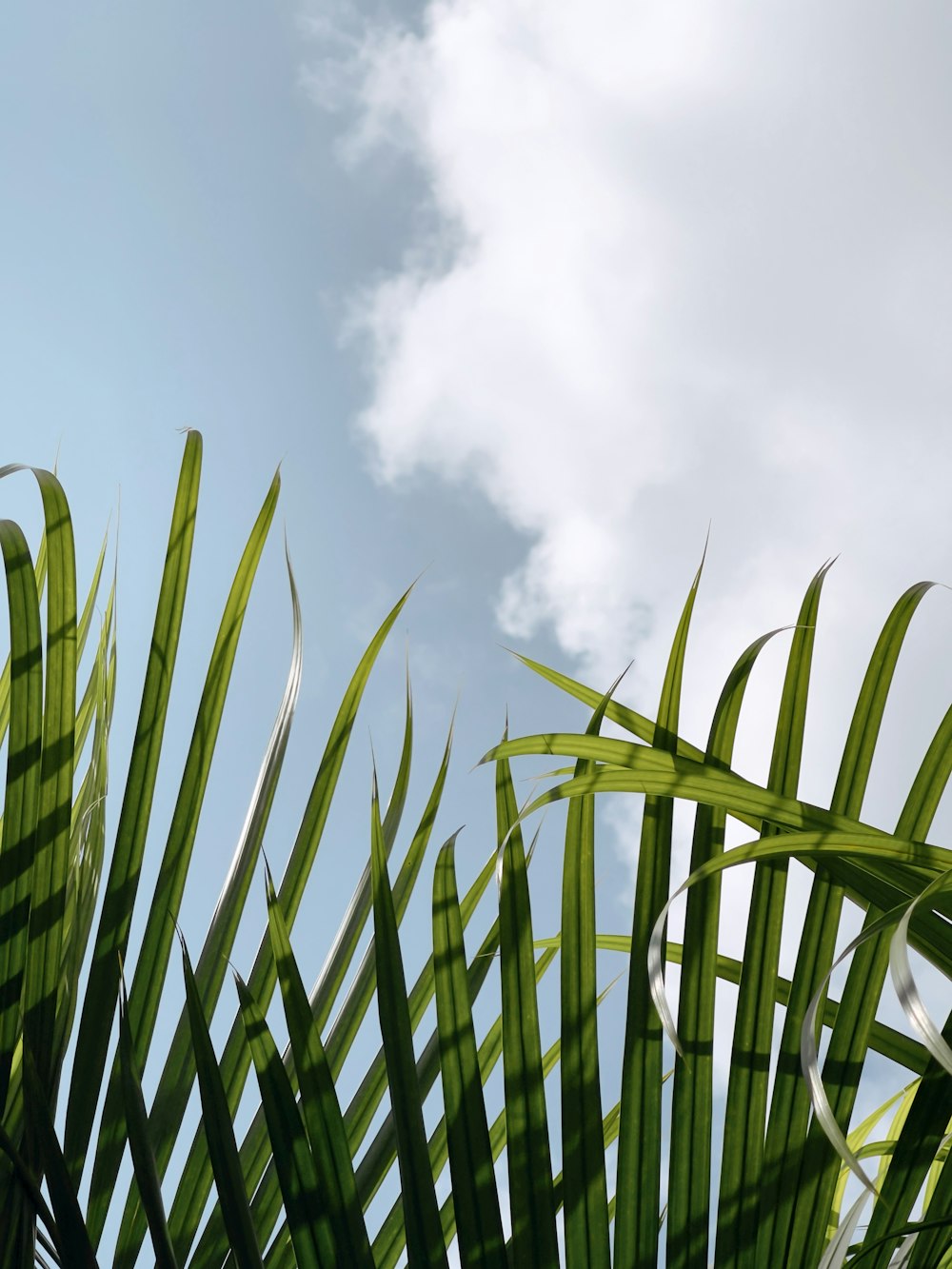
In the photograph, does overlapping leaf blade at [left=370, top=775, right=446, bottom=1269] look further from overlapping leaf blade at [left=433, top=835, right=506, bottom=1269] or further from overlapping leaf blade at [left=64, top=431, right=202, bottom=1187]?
overlapping leaf blade at [left=64, top=431, right=202, bottom=1187]

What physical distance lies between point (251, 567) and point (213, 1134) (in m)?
0.35

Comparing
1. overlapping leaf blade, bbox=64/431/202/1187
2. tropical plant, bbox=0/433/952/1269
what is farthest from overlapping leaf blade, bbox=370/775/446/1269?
overlapping leaf blade, bbox=64/431/202/1187

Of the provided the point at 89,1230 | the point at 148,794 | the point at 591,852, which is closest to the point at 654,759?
the point at 591,852

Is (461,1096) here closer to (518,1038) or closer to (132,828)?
(518,1038)

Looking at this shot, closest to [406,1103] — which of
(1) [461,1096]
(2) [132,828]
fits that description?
(1) [461,1096]

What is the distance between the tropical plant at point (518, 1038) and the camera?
A: 0.50 metres

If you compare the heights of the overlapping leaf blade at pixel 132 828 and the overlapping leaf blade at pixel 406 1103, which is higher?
the overlapping leaf blade at pixel 132 828

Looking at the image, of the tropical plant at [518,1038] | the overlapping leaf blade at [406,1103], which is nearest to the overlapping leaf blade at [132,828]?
the tropical plant at [518,1038]

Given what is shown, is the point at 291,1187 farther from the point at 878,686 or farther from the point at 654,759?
the point at 878,686

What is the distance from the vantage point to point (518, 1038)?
542 millimetres

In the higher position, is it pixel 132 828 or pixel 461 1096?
pixel 132 828

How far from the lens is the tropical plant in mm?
501

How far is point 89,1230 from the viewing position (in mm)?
588

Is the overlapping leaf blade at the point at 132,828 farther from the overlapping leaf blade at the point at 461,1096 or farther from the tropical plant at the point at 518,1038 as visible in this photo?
the overlapping leaf blade at the point at 461,1096
